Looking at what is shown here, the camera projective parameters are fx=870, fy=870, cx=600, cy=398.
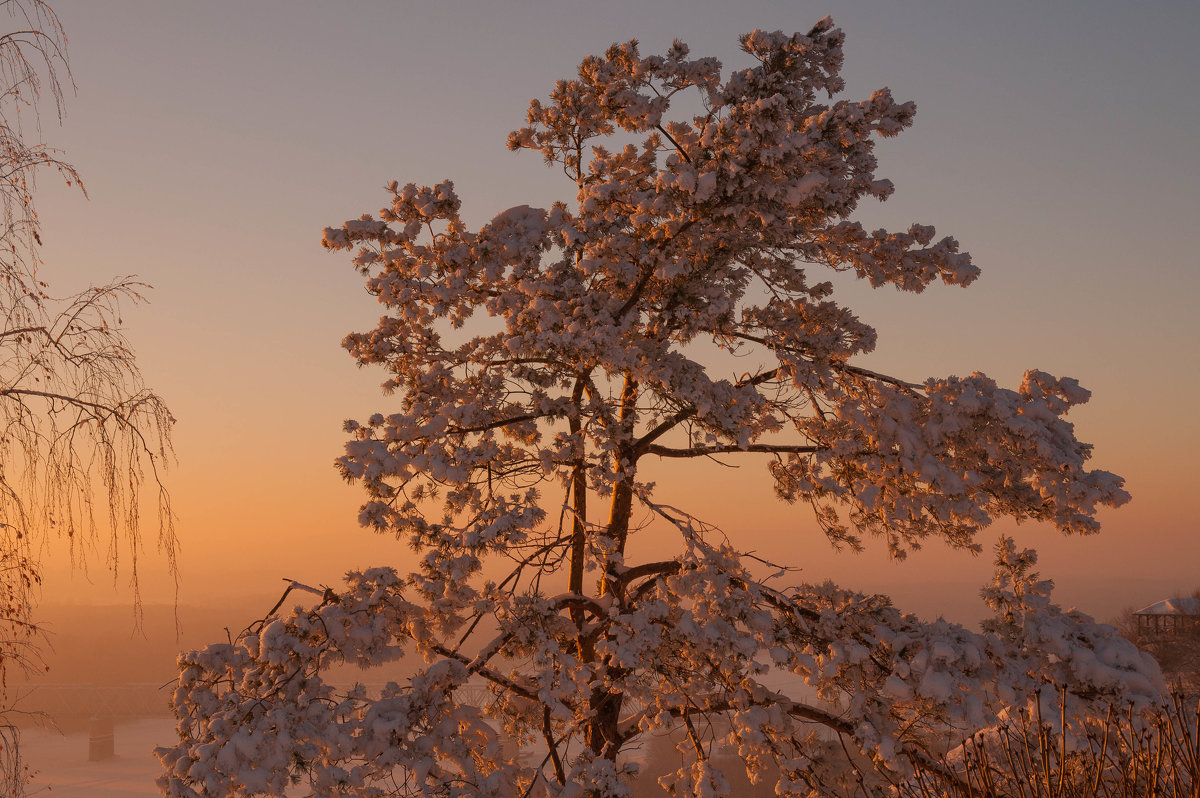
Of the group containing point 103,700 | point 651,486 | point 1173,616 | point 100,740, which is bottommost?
point 100,740

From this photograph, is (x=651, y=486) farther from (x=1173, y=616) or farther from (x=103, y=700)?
(x=103, y=700)

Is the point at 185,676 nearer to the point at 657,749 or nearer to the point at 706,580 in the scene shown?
the point at 706,580

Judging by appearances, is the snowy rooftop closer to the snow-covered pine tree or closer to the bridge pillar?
the snow-covered pine tree

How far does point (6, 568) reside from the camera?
6.99m

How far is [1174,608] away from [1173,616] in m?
2.64

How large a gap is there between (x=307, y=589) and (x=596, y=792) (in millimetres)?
3721

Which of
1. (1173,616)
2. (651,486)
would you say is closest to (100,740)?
(1173,616)

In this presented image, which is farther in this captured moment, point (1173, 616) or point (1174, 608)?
point (1173, 616)

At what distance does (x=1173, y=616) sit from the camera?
146 feet

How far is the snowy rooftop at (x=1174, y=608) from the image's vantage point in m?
41.7

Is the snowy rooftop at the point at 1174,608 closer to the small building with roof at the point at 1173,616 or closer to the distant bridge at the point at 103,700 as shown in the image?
the small building with roof at the point at 1173,616

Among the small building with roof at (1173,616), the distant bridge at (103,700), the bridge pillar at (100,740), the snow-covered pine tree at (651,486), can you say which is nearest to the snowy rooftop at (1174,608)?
the small building with roof at (1173,616)

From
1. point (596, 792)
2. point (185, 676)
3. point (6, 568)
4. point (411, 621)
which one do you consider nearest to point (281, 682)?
point (185, 676)

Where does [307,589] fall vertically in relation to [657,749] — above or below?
above
